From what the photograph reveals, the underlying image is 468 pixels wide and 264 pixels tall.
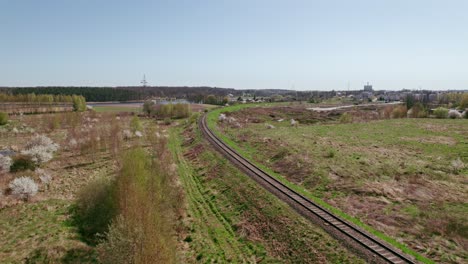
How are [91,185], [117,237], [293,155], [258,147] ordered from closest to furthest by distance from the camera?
[117,237] < [91,185] < [293,155] < [258,147]

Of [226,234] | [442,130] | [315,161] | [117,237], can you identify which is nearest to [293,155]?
[315,161]

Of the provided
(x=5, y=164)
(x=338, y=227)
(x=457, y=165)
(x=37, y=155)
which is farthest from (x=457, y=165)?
(x=5, y=164)

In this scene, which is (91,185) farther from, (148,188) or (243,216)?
(243,216)

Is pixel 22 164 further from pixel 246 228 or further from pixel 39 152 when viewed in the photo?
pixel 246 228

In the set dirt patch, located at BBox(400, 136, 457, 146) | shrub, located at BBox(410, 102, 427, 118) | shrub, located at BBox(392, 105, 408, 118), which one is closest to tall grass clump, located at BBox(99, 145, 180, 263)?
dirt patch, located at BBox(400, 136, 457, 146)

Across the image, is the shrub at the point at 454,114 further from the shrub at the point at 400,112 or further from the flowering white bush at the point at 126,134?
the flowering white bush at the point at 126,134

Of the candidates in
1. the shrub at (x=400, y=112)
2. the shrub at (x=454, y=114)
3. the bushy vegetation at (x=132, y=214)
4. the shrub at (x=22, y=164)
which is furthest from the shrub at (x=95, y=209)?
the shrub at (x=400, y=112)
